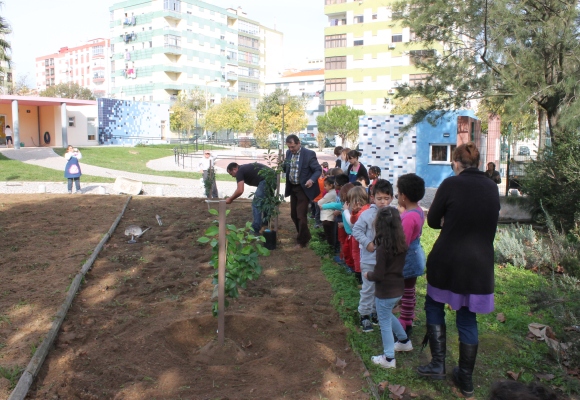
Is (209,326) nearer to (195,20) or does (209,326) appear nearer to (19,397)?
(19,397)

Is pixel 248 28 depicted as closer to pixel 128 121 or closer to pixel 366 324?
pixel 128 121

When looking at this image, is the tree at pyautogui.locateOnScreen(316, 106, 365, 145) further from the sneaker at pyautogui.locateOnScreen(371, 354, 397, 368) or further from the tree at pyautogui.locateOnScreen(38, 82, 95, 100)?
the sneaker at pyautogui.locateOnScreen(371, 354, 397, 368)

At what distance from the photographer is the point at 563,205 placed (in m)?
9.36

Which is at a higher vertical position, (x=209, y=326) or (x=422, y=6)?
(x=422, y=6)

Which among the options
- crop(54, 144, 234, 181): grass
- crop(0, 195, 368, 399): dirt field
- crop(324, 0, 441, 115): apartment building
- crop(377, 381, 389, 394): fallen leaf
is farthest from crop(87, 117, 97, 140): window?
crop(377, 381, 389, 394): fallen leaf

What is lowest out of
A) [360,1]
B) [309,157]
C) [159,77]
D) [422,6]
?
[309,157]

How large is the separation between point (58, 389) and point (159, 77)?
79.8 meters

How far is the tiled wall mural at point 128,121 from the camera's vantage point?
50.6 metres

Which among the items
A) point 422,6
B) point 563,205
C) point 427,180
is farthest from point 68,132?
point 563,205

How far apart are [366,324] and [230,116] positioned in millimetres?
59168

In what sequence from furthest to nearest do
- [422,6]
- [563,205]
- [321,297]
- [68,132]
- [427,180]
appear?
1. [68,132]
2. [427,180]
3. [422,6]
4. [563,205]
5. [321,297]

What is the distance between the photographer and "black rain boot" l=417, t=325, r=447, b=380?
4.03 m

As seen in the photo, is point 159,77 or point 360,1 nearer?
point 360,1

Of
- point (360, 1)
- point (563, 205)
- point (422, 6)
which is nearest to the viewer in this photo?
point (563, 205)
